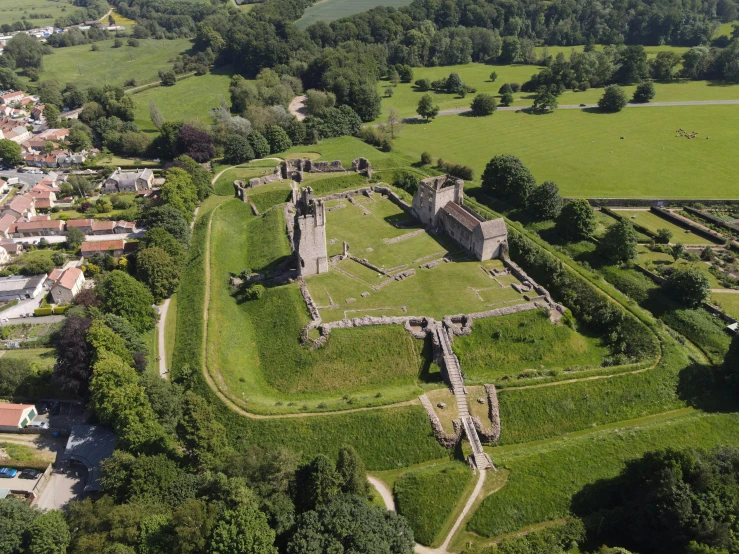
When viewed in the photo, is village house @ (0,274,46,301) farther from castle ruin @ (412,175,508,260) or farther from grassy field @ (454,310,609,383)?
grassy field @ (454,310,609,383)

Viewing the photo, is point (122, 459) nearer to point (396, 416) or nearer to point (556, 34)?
point (396, 416)

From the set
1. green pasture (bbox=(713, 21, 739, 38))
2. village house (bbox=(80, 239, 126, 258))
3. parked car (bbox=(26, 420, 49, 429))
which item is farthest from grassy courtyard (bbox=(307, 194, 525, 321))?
green pasture (bbox=(713, 21, 739, 38))

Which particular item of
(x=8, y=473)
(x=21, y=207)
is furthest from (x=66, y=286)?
(x=21, y=207)

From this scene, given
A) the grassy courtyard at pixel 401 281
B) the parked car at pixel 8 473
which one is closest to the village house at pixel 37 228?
the grassy courtyard at pixel 401 281

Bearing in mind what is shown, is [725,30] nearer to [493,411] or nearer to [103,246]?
[493,411]

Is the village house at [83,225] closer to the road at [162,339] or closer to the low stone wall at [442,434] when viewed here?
the road at [162,339]

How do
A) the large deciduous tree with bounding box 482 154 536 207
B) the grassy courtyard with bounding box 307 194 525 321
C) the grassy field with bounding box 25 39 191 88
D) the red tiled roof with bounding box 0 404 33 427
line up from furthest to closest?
the grassy field with bounding box 25 39 191 88, the large deciduous tree with bounding box 482 154 536 207, the grassy courtyard with bounding box 307 194 525 321, the red tiled roof with bounding box 0 404 33 427

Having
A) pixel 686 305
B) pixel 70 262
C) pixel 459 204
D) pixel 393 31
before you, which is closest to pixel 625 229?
pixel 686 305
